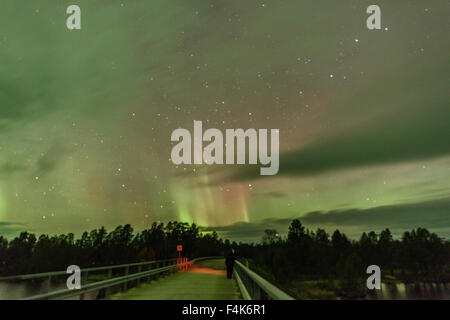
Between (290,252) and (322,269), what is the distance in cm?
2370

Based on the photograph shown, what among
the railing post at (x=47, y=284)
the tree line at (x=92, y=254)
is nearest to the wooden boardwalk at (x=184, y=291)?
the railing post at (x=47, y=284)

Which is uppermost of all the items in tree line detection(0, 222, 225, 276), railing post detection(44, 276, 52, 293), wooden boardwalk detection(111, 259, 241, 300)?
railing post detection(44, 276, 52, 293)

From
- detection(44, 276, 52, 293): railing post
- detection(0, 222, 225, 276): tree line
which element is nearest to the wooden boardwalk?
detection(44, 276, 52, 293): railing post

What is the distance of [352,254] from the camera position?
197750mm

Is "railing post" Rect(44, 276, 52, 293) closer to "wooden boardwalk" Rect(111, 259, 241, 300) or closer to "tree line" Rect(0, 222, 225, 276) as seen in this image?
"wooden boardwalk" Rect(111, 259, 241, 300)

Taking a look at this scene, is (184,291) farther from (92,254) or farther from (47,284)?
(92,254)

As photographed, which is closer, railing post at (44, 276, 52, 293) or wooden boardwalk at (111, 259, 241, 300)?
railing post at (44, 276, 52, 293)

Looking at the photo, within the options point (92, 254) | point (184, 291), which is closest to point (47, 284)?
point (184, 291)

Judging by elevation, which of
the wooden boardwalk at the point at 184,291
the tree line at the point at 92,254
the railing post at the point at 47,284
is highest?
the railing post at the point at 47,284

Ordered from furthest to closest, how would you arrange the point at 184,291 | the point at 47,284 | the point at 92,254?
the point at 92,254, the point at 184,291, the point at 47,284

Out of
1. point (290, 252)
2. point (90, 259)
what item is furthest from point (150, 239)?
point (290, 252)

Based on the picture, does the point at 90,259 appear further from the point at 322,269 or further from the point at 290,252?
the point at 322,269

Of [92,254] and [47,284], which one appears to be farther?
[92,254]

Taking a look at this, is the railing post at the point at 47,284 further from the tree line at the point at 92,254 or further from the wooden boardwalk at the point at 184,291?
the tree line at the point at 92,254
